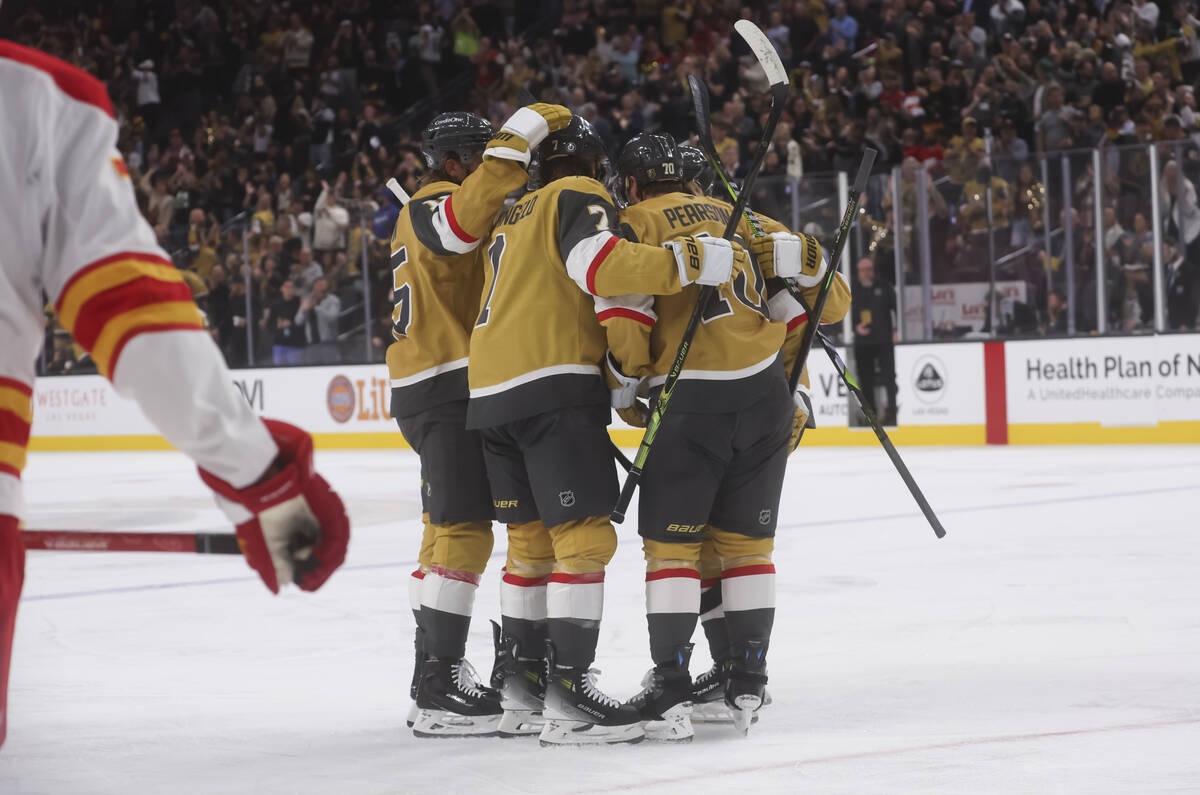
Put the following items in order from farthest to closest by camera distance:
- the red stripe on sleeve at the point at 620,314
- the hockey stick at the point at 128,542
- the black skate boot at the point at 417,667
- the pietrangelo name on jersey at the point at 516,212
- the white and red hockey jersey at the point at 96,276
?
the black skate boot at the point at 417,667
the pietrangelo name on jersey at the point at 516,212
the red stripe on sleeve at the point at 620,314
the hockey stick at the point at 128,542
the white and red hockey jersey at the point at 96,276

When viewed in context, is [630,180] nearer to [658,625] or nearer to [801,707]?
[658,625]

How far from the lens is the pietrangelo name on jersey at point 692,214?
3.51 m

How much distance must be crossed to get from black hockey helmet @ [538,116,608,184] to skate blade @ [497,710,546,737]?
1339 mm

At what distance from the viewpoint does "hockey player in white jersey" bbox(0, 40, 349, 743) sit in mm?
1225

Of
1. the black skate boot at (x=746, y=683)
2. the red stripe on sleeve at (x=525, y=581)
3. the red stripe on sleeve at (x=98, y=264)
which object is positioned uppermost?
the red stripe on sleeve at (x=98, y=264)

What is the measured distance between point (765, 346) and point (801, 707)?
88 cm

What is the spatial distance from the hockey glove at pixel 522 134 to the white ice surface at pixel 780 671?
1.37 metres

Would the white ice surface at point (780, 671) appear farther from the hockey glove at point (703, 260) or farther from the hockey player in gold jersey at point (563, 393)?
the hockey glove at point (703, 260)

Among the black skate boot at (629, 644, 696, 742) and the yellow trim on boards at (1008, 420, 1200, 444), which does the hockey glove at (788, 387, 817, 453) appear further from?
the yellow trim on boards at (1008, 420, 1200, 444)

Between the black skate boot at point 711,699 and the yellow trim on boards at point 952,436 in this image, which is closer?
the black skate boot at point 711,699

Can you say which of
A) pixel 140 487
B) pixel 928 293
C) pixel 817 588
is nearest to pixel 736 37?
pixel 928 293

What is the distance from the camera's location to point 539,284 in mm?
3418

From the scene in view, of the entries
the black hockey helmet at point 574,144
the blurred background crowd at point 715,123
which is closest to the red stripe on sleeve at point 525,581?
the black hockey helmet at point 574,144

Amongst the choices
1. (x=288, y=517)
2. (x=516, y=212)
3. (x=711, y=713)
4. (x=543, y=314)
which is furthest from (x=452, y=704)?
(x=288, y=517)
